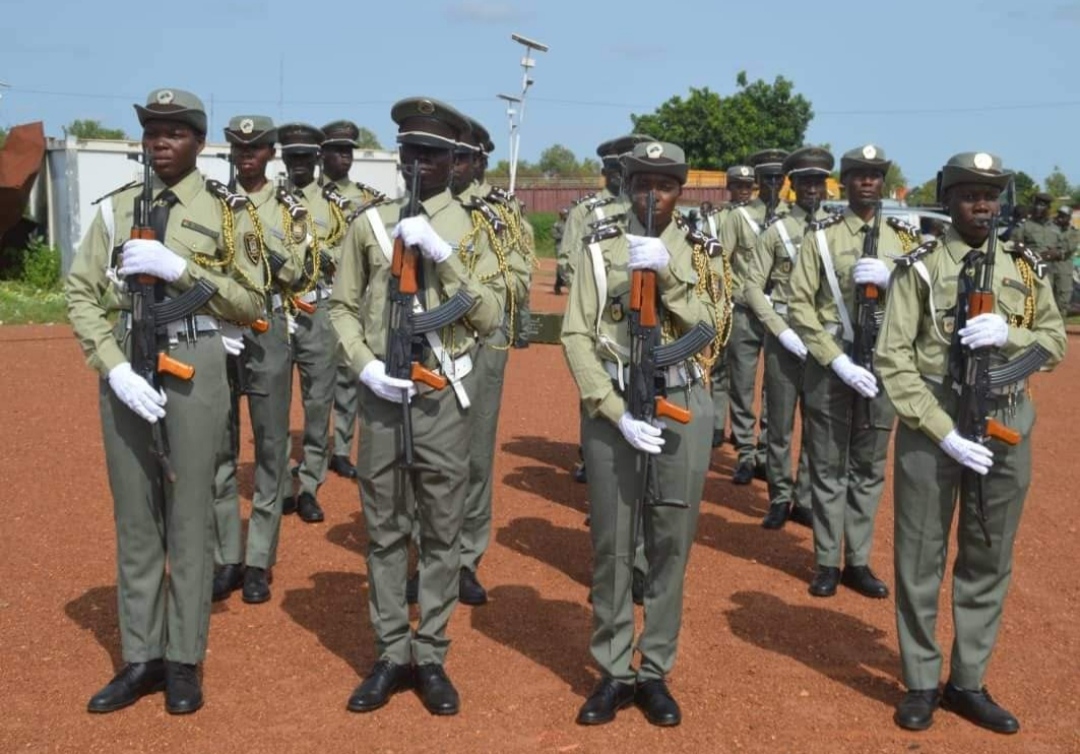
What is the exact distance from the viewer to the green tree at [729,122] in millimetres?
48406

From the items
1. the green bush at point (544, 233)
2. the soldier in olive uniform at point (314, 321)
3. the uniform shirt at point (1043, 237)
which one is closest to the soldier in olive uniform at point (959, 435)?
the soldier in olive uniform at point (314, 321)

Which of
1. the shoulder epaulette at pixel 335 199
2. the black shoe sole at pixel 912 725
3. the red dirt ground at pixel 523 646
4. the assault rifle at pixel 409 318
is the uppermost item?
the shoulder epaulette at pixel 335 199

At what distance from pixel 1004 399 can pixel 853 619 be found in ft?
6.37

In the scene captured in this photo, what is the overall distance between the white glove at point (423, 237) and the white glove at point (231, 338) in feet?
3.36

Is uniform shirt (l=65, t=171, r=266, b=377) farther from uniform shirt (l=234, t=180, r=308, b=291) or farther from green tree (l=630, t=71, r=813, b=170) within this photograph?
green tree (l=630, t=71, r=813, b=170)

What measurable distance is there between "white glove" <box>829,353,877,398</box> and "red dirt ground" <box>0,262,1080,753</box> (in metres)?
1.19

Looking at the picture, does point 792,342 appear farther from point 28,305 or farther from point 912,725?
point 28,305

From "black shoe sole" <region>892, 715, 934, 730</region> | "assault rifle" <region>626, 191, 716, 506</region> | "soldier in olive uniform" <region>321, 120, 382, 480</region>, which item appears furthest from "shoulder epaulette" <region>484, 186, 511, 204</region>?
"black shoe sole" <region>892, 715, 934, 730</region>

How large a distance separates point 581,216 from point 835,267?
2.15 m

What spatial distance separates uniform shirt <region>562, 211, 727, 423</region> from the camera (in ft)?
16.4

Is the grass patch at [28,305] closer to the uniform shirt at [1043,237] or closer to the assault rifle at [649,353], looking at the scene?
the assault rifle at [649,353]

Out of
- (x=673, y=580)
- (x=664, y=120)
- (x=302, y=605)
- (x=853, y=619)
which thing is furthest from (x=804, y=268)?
(x=664, y=120)

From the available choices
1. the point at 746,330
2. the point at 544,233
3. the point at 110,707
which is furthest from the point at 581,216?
the point at 544,233

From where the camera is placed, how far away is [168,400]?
5.07 meters
